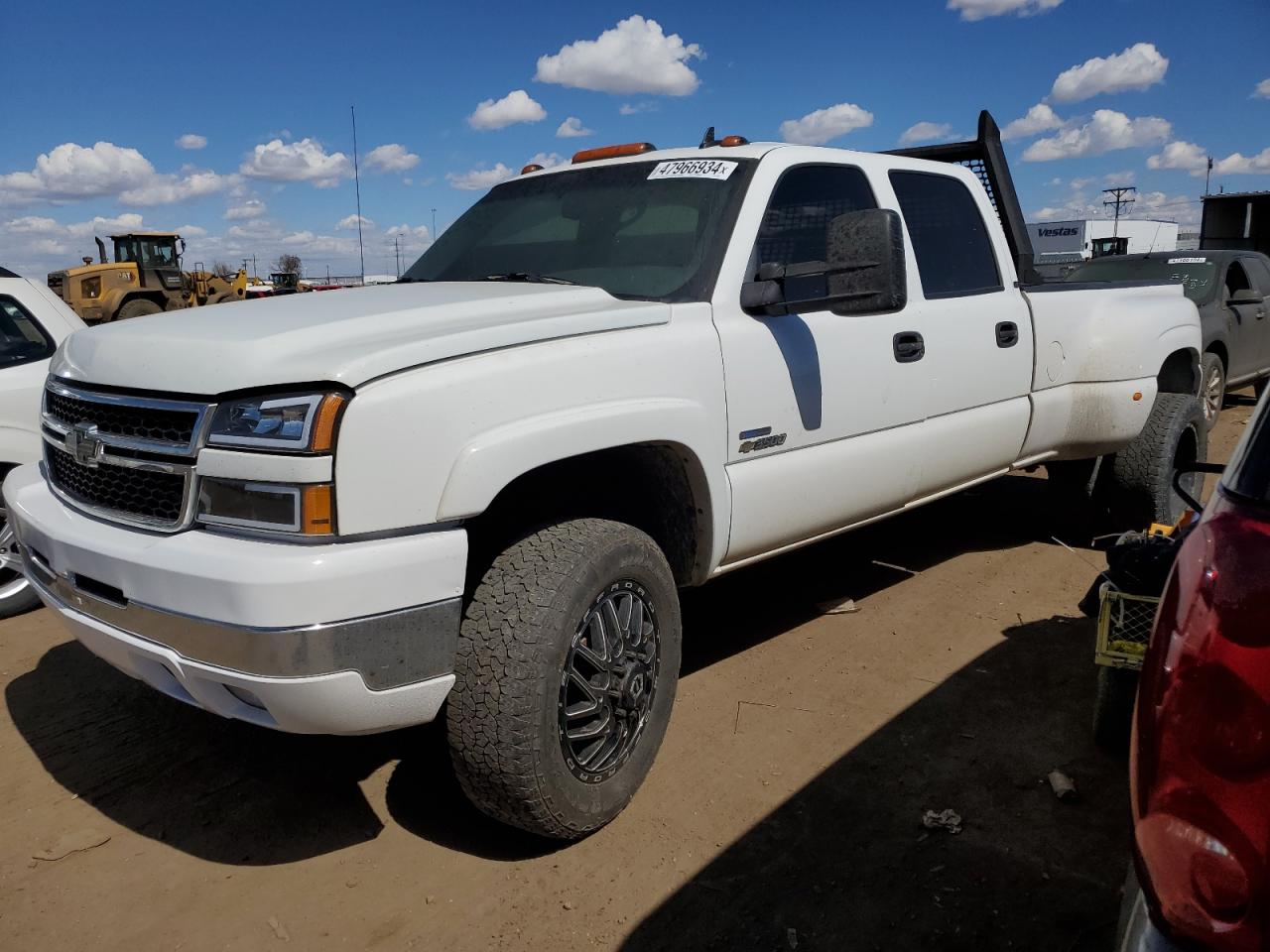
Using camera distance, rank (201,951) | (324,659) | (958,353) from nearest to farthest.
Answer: (324,659) → (201,951) → (958,353)

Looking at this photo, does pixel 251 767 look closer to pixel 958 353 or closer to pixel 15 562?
pixel 15 562

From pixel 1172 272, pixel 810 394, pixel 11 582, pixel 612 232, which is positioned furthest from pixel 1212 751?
pixel 1172 272

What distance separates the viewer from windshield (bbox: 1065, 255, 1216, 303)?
9414 mm

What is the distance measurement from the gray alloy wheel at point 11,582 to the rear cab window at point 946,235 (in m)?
4.23

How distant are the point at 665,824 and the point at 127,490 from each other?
5.71 feet

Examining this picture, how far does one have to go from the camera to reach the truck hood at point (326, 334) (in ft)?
7.69

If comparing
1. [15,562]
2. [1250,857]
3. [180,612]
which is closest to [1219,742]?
[1250,857]

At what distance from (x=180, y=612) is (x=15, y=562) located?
9.70 ft

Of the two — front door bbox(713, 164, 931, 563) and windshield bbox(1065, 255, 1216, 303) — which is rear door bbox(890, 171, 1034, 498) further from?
windshield bbox(1065, 255, 1216, 303)

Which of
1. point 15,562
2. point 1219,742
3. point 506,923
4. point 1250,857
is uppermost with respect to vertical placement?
point 1219,742

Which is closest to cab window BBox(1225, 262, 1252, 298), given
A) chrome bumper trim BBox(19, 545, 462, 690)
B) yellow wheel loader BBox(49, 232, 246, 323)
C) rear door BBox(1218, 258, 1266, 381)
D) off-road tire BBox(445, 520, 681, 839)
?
rear door BBox(1218, 258, 1266, 381)

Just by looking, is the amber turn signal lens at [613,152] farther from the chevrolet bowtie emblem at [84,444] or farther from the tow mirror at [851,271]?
the chevrolet bowtie emblem at [84,444]

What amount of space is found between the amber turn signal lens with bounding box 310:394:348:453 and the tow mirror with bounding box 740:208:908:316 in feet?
4.87

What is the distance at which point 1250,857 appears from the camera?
1167mm
